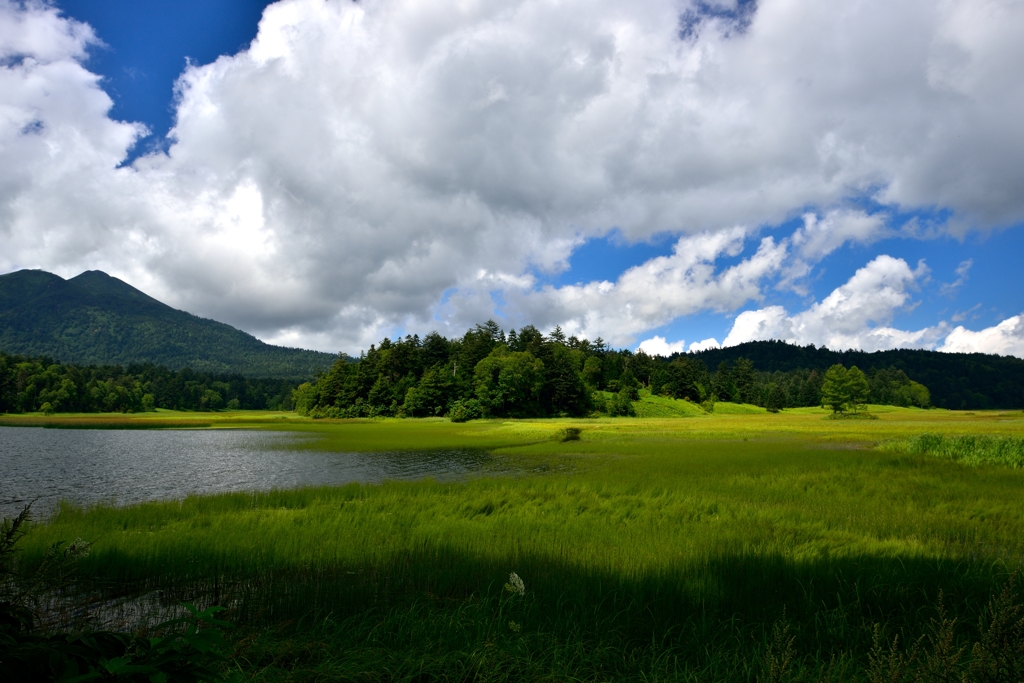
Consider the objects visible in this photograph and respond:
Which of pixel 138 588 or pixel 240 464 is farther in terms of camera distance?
pixel 240 464

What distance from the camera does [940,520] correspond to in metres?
13.6

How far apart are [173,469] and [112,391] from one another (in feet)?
445

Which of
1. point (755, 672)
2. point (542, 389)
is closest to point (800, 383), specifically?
point (542, 389)

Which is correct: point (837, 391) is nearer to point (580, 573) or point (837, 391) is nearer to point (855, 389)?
point (855, 389)

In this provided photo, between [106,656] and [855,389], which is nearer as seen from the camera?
[106,656]

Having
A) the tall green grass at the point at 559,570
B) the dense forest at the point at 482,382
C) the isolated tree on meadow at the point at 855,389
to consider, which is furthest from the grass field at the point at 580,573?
the isolated tree on meadow at the point at 855,389

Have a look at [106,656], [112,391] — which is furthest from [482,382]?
[112,391]

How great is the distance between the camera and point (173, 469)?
27.3 meters

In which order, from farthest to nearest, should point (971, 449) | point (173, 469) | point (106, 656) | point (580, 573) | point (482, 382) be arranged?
1. point (482, 382)
2. point (971, 449)
3. point (173, 469)
4. point (580, 573)
5. point (106, 656)

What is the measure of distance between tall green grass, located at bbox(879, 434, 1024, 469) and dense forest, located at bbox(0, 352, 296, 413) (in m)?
153

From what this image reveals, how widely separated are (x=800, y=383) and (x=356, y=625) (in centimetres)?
20877

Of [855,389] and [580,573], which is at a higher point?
[855,389]

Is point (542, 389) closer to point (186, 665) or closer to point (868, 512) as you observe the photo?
point (868, 512)

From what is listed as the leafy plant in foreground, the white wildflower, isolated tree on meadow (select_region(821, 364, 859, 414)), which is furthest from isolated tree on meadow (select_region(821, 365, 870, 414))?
the leafy plant in foreground
